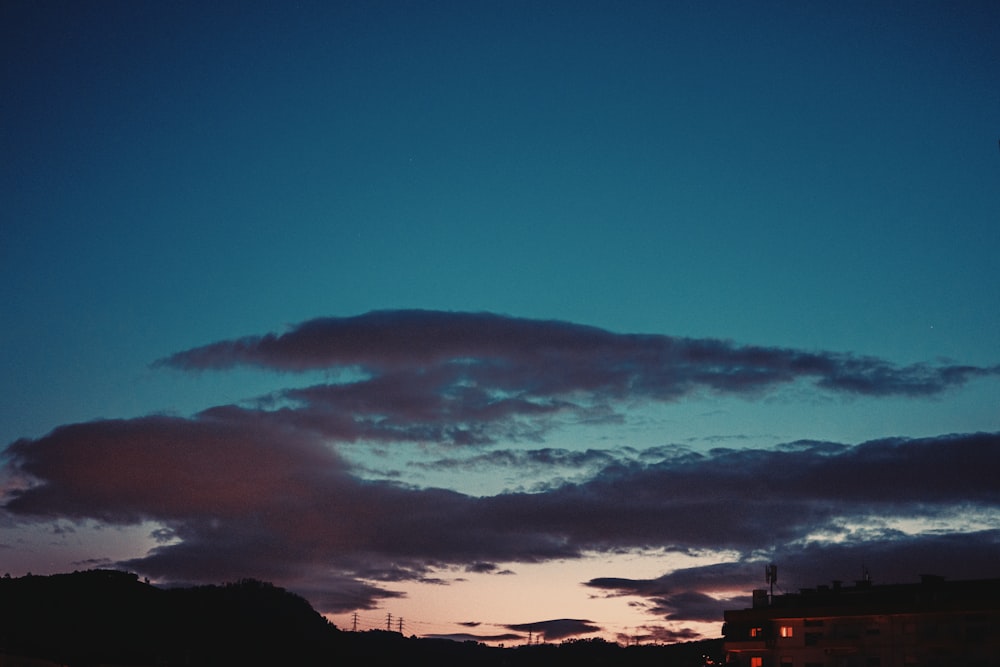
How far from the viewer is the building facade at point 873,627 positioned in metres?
90.2

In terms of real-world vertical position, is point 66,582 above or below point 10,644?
above

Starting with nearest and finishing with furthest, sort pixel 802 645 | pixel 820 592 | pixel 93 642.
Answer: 1. pixel 802 645
2. pixel 820 592
3. pixel 93 642

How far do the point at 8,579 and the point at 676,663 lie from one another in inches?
4628

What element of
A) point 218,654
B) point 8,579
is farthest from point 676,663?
point 8,579

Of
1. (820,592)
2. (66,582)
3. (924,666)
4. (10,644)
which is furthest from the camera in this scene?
(66,582)

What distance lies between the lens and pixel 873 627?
9606 centimetres

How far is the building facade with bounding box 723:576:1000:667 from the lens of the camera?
90.2 meters

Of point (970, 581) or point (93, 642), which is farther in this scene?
point (93, 642)

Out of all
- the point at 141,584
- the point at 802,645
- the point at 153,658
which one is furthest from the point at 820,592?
the point at 141,584

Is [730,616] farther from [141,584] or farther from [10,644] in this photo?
[141,584]

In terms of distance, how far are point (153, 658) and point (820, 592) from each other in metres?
67.3

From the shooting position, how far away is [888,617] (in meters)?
95.1

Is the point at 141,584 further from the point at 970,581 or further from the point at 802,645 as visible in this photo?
the point at 970,581

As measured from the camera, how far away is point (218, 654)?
192m
